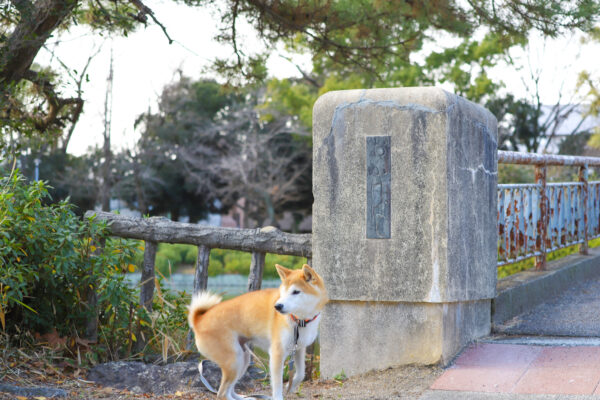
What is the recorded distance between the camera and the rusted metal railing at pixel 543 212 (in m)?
6.13

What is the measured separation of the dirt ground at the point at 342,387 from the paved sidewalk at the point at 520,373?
0.52ft

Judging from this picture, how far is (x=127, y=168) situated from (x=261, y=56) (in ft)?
71.5

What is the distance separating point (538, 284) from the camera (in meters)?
6.55

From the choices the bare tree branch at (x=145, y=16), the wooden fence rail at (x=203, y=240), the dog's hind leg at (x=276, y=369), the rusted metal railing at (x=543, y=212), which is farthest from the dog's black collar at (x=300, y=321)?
the bare tree branch at (x=145, y=16)

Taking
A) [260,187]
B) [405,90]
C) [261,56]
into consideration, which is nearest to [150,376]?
[405,90]

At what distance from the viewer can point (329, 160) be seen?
4.91 m

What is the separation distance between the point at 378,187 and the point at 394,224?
275mm

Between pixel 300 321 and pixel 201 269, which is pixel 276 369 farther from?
pixel 201 269

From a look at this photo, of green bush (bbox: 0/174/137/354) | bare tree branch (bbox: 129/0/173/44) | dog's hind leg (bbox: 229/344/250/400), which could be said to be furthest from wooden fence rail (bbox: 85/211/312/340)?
bare tree branch (bbox: 129/0/173/44)

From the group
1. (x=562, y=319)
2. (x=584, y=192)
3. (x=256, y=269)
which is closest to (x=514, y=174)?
(x=584, y=192)

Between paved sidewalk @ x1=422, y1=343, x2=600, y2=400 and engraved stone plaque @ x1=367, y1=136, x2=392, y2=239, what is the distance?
1034 mm

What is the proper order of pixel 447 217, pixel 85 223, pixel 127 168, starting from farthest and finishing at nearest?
pixel 127 168
pixel 85 223
pixel 447 217

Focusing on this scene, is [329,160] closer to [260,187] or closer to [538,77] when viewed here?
[260,187]

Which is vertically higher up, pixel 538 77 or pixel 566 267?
pixel 538 77
